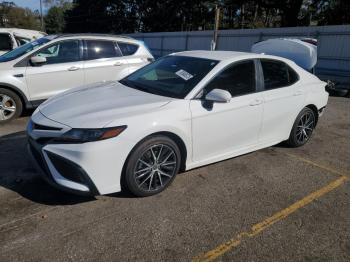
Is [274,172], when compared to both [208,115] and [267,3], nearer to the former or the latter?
[208,115]

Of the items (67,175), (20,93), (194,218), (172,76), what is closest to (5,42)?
(20,93)

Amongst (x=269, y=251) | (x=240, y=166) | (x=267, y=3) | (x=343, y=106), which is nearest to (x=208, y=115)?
(x=240, y=166)

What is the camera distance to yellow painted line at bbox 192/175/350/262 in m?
2.79

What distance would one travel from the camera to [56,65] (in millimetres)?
6488

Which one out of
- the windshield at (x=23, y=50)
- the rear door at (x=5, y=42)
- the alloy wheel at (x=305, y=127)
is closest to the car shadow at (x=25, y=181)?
the windshield at (x=23, y=50)

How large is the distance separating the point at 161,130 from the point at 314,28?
537 inches

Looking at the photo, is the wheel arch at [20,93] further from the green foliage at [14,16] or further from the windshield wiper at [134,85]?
the green foliage at [14,16]

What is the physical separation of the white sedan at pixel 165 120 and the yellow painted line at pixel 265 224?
101cm

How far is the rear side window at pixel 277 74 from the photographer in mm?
4570

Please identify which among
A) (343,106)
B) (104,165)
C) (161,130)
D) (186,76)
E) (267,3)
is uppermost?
(267,3)

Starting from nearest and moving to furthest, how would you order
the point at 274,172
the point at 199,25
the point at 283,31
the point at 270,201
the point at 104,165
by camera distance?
the point at 104,165 → the point at 270,201 → the point at 274,172 → the point at 283,31 → the point at 199,25

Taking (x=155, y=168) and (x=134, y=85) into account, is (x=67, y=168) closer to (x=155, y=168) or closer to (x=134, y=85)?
(x=155, y=168)

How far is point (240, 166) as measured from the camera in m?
4.57

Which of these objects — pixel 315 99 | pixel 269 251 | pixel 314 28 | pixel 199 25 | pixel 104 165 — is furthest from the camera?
pixel 199 25
